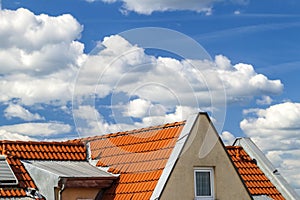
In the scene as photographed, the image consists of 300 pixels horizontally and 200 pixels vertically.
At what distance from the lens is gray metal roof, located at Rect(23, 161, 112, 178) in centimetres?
1831

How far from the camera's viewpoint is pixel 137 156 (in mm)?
19141

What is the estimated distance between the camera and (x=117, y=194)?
61.1ft

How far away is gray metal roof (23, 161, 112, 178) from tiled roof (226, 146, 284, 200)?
17.4 feet

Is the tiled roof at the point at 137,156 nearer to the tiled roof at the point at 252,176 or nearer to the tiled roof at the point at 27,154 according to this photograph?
the tiled roof at the point at 27,154

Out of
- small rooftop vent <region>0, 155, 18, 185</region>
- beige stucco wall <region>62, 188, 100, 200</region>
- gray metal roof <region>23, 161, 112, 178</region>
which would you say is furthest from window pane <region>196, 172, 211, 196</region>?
small rooftop vent <region>0, 155, 18, 185</region>

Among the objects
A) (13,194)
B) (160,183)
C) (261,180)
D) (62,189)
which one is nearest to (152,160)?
(160,183)

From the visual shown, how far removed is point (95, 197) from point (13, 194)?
255cm

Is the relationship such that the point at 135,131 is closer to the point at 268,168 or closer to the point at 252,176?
→ the point at 252,176

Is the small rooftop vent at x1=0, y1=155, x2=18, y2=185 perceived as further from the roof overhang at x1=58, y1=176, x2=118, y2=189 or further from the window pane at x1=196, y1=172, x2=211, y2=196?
the window pane at x1=196, y1=172, x2=211, y2=196

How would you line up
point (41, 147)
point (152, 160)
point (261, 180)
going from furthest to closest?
point (261, 180) < point (41, 147) < point (152, 160)

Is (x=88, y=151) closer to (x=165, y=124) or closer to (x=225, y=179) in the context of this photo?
(x=165, y=124)

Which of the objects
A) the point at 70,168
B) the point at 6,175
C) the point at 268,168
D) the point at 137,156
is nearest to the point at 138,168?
the point at 137,156

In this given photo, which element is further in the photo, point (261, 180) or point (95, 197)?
point (261, 180)

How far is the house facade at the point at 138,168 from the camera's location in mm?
17766
